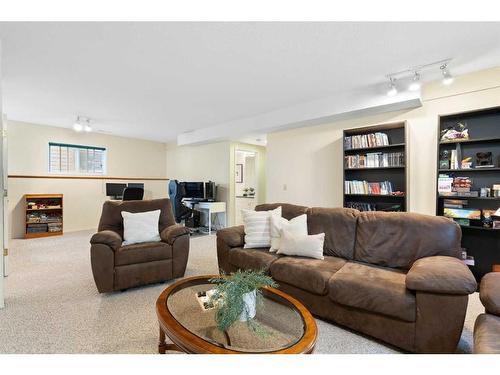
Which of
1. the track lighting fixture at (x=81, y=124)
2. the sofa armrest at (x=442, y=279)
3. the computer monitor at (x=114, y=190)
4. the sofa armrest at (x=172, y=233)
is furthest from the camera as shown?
the computer monitor at (x=114, y=190)

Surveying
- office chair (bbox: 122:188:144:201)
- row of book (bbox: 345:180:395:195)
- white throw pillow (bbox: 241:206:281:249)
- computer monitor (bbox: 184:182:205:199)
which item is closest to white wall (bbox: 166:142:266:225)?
computer monitor (bbox: 184:182:205:199)

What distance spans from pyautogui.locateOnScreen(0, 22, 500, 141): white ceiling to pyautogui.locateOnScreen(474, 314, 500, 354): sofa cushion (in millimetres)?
2043

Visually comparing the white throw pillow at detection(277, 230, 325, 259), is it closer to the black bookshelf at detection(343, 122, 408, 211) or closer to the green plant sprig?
the green plant sprig

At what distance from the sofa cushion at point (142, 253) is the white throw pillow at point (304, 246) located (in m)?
1.25

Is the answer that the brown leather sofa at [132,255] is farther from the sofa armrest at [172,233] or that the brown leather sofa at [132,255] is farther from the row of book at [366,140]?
the row of book at [366,140]

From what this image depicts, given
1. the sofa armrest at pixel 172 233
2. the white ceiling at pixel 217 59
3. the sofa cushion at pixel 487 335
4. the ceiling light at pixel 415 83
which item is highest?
the white ceiling at pixel 217 59

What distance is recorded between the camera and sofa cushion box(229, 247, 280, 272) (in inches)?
94.2

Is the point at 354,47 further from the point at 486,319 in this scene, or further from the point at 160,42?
the point at 486,319

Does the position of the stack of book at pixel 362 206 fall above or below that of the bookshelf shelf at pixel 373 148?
below

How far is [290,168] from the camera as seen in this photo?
4633 mm

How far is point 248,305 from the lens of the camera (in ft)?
4.48

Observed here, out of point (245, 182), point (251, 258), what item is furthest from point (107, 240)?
point (245, 182)

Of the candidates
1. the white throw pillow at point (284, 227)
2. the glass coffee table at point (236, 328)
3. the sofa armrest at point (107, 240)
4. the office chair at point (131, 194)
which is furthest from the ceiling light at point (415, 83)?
the office chair at point (131, 194)

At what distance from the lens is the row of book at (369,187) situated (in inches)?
132
